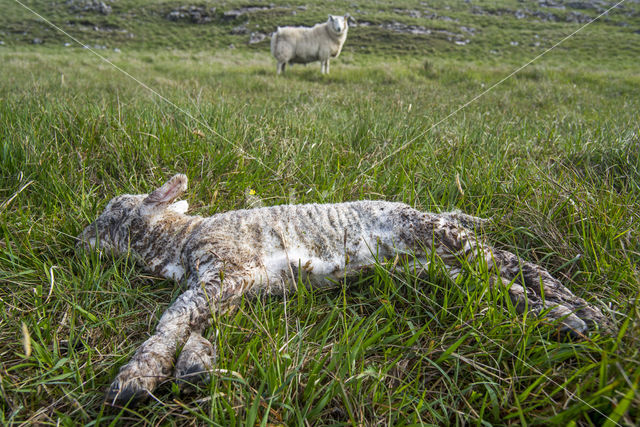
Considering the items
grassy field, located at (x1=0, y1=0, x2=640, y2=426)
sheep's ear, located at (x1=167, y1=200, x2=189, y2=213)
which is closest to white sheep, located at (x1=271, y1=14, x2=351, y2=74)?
grassy field, located at (x1=0, y1=0, x2=640, y2=426)

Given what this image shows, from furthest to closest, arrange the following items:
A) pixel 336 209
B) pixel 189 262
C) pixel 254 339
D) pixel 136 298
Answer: pixel 336 209 → pixel 189 262 → pixel 136 298 → pixel 254 339

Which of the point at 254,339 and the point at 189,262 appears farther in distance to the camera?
the point at 189,262

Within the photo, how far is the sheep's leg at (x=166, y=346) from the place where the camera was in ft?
4.46

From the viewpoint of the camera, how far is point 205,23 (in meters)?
30.5

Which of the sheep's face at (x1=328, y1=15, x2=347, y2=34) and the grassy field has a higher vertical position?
the sheep's face at (x1=328, y1=15, x2=347, y2=34)

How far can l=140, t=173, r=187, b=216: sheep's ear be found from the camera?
2.26 metres

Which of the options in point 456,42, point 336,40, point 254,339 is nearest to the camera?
point 254,339

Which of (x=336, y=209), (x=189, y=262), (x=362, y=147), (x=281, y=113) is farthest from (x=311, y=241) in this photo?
(x=281, y=113)

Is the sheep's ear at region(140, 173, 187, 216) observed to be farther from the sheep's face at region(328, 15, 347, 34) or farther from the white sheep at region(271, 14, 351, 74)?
the sheep's face at region(328, 15, 347, 34)

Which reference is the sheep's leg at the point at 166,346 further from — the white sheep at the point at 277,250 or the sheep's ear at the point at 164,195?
the sheep's ear at the point at 164,195

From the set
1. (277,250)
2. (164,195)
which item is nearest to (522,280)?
(277,250)

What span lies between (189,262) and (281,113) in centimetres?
345

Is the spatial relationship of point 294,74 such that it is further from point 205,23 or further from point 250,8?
point 250,8

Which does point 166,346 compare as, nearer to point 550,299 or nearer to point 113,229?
point 113,229
